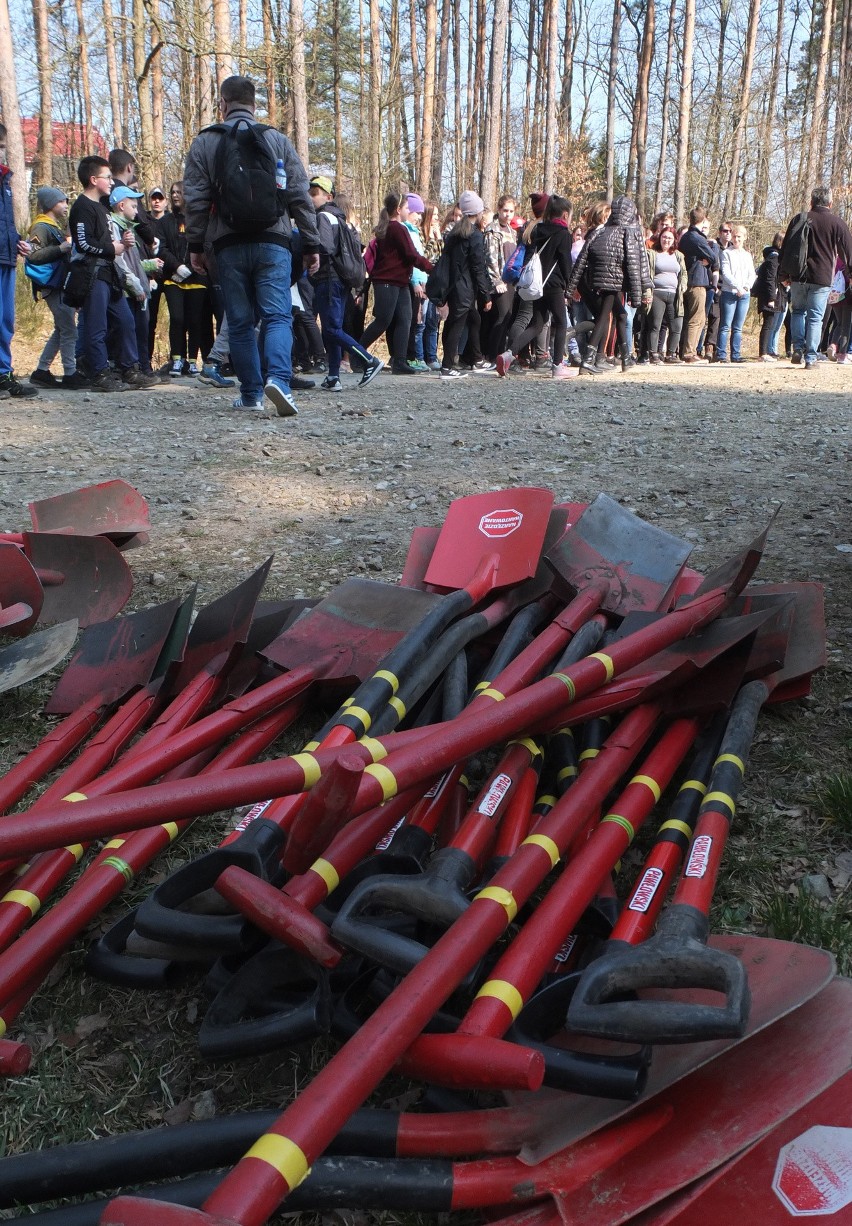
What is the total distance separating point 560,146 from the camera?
102 ft

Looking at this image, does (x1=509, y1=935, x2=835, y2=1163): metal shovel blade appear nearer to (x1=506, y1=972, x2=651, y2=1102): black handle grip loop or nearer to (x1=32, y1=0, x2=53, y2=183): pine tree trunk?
(x1=506, y1=972, x2=651, y2=1102): black handle grip loop

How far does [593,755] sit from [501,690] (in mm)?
255

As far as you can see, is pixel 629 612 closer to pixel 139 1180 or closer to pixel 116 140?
pixel 139 1180

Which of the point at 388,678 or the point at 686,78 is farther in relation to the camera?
the point at 686,78

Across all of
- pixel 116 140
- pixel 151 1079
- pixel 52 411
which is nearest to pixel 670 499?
pixel 151 1079

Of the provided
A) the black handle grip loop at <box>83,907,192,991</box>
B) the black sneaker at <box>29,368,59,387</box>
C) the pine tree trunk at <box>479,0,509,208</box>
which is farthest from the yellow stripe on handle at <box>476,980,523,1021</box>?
the pine tree trunk at <box>479,0,509,208</box>

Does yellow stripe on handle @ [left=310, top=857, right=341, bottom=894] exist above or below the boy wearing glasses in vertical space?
below

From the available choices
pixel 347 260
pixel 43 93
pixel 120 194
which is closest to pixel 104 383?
pixel 120 194

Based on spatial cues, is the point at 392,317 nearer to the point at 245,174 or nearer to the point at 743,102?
the point at 245,174

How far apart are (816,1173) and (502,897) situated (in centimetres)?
56

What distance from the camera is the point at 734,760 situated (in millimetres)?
1961

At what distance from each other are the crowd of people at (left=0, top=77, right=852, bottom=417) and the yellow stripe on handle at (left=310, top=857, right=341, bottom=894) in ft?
18.4

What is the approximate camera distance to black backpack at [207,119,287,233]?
6129 mm

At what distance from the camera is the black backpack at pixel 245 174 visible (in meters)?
6.13
